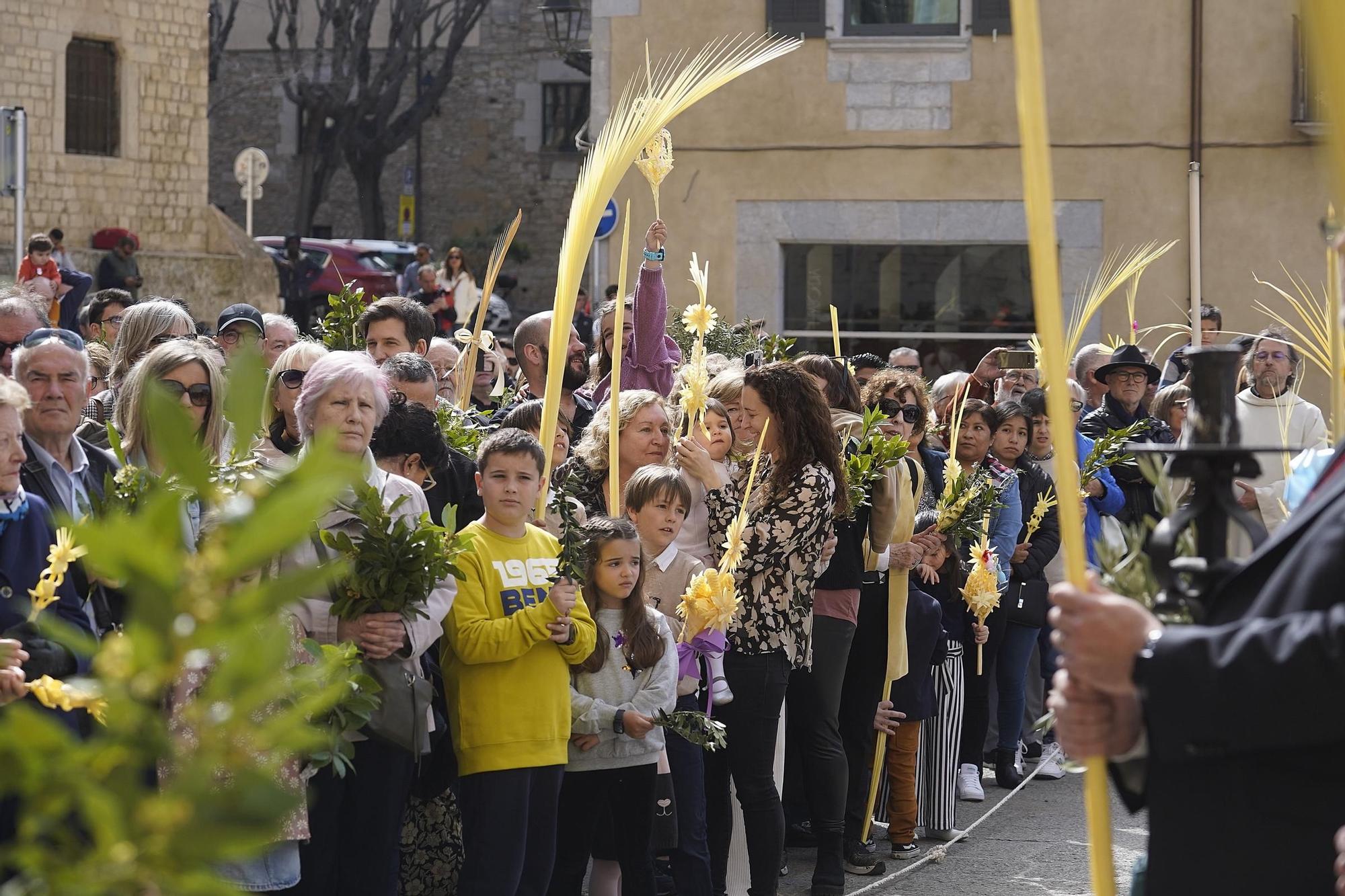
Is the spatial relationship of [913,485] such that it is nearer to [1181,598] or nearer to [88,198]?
[1181,598]

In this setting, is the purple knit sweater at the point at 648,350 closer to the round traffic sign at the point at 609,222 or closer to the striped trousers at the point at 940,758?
the striped trousers at the point at 940,758

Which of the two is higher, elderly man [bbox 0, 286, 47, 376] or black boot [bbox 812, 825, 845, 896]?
elderly man [bbox 0, 286, 47, 376]

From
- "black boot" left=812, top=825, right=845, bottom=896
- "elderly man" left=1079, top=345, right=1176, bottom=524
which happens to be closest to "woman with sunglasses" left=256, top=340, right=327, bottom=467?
"black boot" left=812, top=825, right=845, bottom=896

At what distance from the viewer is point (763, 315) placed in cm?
1599

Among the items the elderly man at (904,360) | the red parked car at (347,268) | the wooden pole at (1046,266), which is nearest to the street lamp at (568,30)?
the red parked car at (347,268)

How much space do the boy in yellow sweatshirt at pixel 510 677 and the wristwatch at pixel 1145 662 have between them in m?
2.60

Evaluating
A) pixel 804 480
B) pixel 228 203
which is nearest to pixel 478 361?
pixel 804 480

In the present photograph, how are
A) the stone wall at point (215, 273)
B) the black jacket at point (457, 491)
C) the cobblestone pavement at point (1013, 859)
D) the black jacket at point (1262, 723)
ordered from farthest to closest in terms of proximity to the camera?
the stone wall at point (215, 273) < the cobblestone pavement at point (1013, 859) < the black jacket at point (457, 491) < the black jacket at point (1262, 723)

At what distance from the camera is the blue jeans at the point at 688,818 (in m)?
5.45

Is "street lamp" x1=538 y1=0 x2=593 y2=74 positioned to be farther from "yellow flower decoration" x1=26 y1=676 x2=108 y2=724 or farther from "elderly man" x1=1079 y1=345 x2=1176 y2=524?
"yellow flower decoration" x1=26 y1=676 x2=108 y2=724

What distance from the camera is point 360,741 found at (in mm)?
4535

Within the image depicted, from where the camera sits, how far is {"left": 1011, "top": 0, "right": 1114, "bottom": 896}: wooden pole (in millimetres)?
2121

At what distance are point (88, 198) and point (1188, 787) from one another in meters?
24.5

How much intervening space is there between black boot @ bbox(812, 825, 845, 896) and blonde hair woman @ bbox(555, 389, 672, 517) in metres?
1.40
